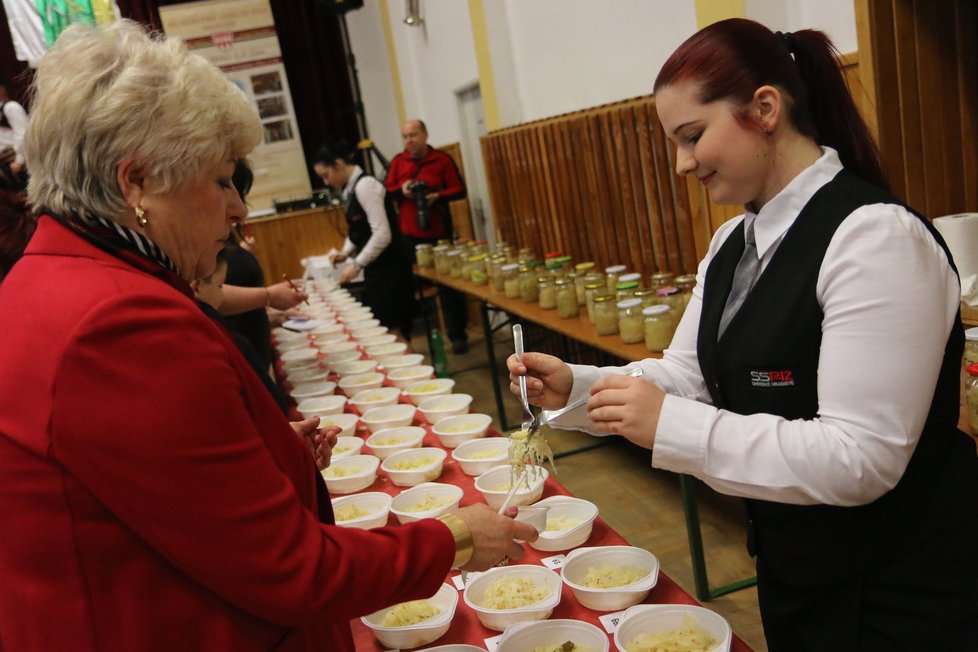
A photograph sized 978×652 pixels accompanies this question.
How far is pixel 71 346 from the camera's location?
2.93 ft

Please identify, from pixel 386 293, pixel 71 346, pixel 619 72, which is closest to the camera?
pixel 71 346

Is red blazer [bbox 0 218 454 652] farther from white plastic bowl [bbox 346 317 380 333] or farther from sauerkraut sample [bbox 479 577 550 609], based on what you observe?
white plastic bowl [bbox 346 317 380 333]

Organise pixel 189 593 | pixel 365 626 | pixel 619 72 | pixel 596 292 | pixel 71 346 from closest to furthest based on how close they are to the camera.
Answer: pixel 71 346, pixel 189 593, pixel 365 626, pixel 596 292, pixel 619 72

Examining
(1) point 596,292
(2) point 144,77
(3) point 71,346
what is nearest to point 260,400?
(3) point 71,346

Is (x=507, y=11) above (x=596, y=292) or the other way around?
above

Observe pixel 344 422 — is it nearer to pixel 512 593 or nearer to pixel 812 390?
pixel 512 593

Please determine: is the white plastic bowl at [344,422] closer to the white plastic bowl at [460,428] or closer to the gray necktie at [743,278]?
the white plastic bowl at [460,428]

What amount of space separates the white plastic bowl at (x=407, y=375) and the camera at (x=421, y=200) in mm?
3818

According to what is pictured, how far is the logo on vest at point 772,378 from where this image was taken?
3.99 feet

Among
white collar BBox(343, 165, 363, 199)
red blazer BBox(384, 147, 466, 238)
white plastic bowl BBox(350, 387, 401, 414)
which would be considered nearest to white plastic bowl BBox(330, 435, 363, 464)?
white plastic bowl BBox(350, 387, 401, 414)

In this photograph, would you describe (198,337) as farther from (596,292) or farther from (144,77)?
(596,292)

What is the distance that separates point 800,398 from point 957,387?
0.79ft

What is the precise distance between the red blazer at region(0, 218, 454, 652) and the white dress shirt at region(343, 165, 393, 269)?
5163mm

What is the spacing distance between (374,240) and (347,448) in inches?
149
